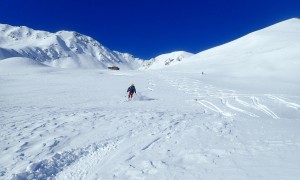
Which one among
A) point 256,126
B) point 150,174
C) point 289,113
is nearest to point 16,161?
point 150,174

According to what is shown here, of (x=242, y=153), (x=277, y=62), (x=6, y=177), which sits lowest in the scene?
(x=6, y=177)

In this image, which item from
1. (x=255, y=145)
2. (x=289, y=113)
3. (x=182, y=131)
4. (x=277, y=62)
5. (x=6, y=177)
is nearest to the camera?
(x=6, y=177)

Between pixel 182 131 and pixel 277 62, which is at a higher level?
pixel 277 62

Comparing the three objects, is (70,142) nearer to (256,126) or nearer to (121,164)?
(121,164)

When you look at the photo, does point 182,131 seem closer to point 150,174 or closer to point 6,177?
point 150,174

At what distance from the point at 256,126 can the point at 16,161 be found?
351 inches

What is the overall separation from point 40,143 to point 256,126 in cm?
832

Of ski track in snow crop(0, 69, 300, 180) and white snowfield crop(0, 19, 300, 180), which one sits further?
ski track in snow crop(0, 69, 300, 180)

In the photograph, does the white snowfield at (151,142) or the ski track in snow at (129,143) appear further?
the ski track in snow at (129,143)

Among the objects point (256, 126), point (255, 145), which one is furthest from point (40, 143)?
point (256, 126)

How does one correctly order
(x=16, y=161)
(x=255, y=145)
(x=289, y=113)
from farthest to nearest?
(x=289, y=113)
(x=255, y=145)
(x=16, y=161)

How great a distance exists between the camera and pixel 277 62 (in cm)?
4850

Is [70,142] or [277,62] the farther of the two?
[277,62]

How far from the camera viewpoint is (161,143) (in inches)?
367
